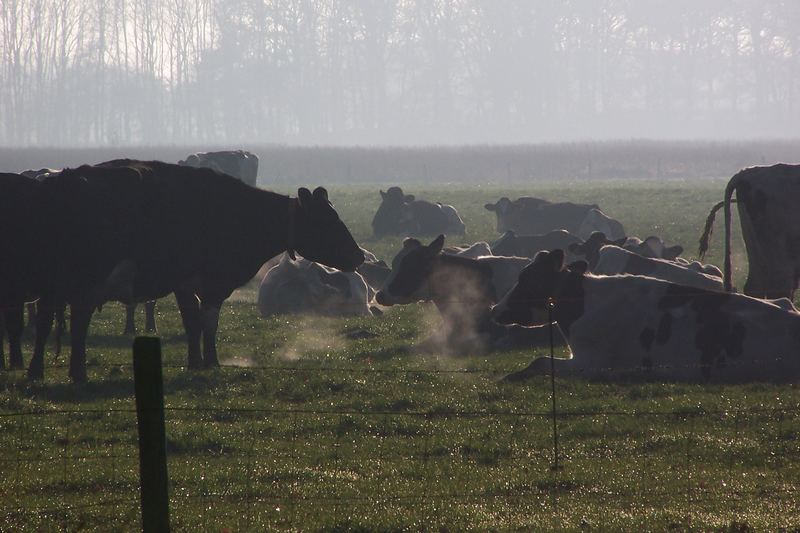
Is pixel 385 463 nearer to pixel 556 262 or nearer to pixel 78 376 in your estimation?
pixel 78 376

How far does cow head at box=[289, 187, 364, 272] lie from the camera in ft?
63.8

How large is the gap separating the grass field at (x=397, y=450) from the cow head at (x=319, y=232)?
1733 mm

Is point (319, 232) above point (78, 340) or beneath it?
above

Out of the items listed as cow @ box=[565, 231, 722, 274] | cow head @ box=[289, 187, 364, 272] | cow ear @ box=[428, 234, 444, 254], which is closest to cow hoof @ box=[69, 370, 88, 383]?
cow head @ box=[289, 187, 364, 272]

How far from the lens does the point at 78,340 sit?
16344 mm

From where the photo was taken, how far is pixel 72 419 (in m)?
13.7

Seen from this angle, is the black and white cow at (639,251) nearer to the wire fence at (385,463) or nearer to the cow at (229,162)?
the wire fence at (385,463)

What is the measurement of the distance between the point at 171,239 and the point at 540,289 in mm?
5558

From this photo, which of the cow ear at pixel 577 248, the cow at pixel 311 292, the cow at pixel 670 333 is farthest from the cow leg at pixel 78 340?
the cow ear at pixel 577 248

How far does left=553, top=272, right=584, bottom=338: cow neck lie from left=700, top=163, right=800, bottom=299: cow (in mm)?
4129

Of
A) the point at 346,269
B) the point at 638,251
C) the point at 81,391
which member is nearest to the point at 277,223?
the point at 346,269

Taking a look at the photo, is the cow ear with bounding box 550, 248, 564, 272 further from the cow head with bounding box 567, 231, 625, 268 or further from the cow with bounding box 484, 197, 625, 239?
the cow with bounding box 484, 197, 625, 239

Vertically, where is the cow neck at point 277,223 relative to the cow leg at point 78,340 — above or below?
above

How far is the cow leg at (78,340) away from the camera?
16.2 m
